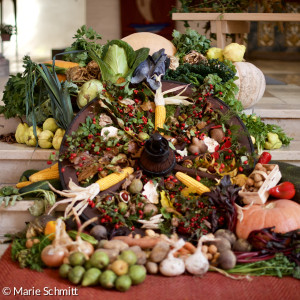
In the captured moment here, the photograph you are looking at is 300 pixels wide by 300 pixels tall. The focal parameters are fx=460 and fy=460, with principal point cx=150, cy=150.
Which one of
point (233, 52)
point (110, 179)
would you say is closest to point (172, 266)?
point (110, 179)

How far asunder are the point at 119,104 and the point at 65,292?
5.18 ft

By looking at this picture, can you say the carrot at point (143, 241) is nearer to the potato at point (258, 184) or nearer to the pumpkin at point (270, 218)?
the pumpkin at point (270, 218)

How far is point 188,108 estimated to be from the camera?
3695mm

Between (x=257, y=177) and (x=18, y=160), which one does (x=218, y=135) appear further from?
(x=18, y=160)

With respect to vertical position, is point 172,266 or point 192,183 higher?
point 192,183

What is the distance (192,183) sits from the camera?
3.29m

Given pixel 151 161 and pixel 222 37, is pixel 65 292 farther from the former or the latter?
pixel 222 37

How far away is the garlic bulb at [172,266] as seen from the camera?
263 centimetres

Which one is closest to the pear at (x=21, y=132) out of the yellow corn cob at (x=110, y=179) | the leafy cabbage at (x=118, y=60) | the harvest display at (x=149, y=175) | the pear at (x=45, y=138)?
the harvest display at (x=149, y=175)

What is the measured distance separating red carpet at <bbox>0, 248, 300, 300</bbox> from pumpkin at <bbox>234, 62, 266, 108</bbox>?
204 cm

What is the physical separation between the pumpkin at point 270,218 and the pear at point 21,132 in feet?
6.65

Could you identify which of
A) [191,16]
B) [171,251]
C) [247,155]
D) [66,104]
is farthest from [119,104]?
[191,16]

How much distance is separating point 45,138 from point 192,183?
1320 millimetres

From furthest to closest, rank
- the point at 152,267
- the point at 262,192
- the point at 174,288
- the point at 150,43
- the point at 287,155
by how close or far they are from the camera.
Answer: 1. the point at 150,43
2. the point at 287,155
3. the point at 262,192
4. the point at 152,267
5. the point at 174,288
